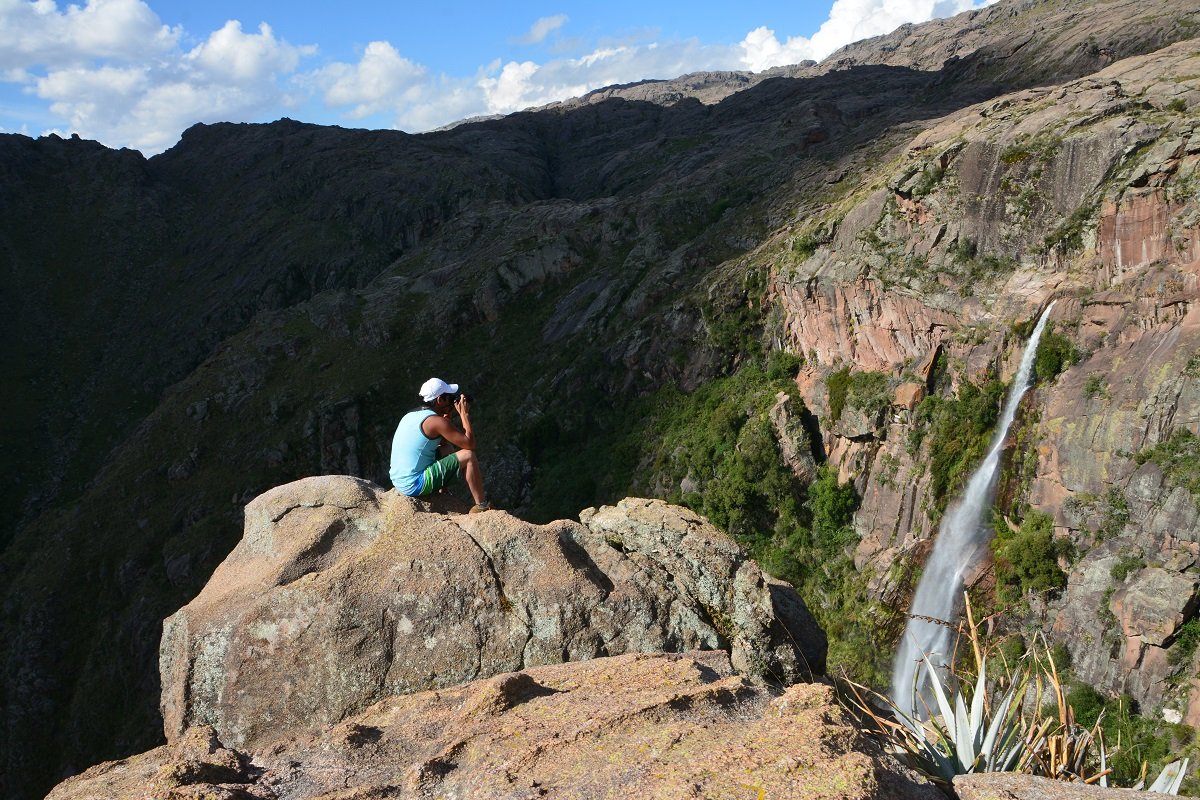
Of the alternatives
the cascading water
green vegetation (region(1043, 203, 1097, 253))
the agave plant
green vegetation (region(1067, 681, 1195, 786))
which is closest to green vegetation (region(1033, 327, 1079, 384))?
the cascading water

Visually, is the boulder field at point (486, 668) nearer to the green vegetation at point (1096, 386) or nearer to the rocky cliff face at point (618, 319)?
the rocky cliff face at point (618, 319)

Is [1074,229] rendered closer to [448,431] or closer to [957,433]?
[957,433]

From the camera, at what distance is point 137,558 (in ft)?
207

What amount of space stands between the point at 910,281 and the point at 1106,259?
9284mm

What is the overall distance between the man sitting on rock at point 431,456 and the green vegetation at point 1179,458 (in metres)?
29.9

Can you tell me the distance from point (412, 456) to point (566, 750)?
19.0ft

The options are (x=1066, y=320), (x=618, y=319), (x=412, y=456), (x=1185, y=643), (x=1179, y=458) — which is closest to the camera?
(x=412, y=456)

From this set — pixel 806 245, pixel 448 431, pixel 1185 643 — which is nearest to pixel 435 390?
pixel 448 431

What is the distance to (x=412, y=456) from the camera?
11516 mm

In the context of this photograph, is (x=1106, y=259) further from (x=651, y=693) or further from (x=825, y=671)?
(x=651, y=693)

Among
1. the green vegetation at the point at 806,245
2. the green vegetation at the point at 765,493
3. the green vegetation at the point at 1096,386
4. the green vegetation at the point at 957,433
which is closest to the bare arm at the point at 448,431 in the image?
the green vegetation at the point at 765,493

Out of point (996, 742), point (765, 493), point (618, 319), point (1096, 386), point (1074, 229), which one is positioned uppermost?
point (618, 319)

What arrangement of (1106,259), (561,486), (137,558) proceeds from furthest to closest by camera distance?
(137,558), (561,486), (1106,259)

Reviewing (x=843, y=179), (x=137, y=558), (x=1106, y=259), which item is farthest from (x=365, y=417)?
(x=1106, y=259)
